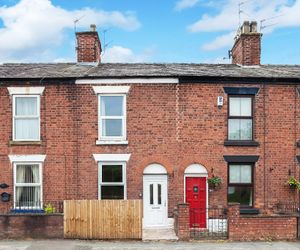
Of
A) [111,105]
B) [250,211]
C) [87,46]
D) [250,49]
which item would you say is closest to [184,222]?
[250,211]

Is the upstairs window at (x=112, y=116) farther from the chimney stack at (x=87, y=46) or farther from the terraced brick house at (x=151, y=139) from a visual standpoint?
the chimney stack at (x=87, y=46)

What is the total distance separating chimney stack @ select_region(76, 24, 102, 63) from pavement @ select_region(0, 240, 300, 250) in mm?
8638

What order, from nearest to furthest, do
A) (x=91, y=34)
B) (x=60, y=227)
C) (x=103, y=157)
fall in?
(x=60, y=227) < (x=103, y=157) < (x=91, y=34)

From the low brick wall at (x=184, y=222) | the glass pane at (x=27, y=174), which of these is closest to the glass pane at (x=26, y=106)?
the glass pane at (x=27, y=174)

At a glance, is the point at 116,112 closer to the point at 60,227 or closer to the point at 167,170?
the point at 167,170

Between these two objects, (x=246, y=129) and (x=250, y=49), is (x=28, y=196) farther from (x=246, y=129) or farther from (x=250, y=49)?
(x=250, y=49)

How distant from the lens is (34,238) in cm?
1425

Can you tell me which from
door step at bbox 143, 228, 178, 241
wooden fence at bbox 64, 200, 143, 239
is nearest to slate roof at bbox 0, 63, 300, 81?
wooden fence at bbox 64, 200, 143, 239

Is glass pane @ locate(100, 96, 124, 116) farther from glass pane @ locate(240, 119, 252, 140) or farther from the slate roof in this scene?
glass pane @ locate(240, 119, 252, 140)

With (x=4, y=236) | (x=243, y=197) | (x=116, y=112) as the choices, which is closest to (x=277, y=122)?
(x=243, y=197)

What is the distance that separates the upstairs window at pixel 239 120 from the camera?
17031 mm

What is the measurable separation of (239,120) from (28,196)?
889 cm

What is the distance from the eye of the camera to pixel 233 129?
17.1 meters

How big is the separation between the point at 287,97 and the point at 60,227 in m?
10.1
